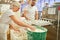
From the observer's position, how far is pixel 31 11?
5.69ft

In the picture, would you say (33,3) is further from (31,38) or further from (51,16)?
(31,38)

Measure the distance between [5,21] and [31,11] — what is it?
386 mm

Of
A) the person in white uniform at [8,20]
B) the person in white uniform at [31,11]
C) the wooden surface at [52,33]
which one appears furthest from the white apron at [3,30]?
the wooden surface at [52,33]

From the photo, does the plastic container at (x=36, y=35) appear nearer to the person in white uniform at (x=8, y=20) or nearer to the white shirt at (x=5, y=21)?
the person in white uniform at (x=8, y=20)

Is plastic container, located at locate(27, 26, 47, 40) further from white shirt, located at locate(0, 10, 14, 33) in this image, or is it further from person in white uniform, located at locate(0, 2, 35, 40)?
white shirt, located at locate(0, 10, 14, 33)

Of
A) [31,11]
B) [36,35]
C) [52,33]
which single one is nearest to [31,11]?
[31,11]

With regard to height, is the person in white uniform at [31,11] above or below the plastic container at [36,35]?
above

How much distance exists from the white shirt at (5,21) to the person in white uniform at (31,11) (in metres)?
0.22

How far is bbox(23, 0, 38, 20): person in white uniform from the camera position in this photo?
5.65ft

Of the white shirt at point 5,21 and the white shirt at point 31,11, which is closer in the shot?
the white shirt at point 5,21

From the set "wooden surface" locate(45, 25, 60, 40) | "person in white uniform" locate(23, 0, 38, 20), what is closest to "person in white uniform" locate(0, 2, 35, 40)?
"person in white uniform" locate(23, 0, 38, 20)

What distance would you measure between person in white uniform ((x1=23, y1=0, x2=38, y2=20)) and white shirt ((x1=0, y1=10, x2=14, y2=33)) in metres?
0.22

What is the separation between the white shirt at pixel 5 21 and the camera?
62.6 inches

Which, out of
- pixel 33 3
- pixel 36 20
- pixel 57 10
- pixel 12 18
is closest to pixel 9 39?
pixel 12 18
